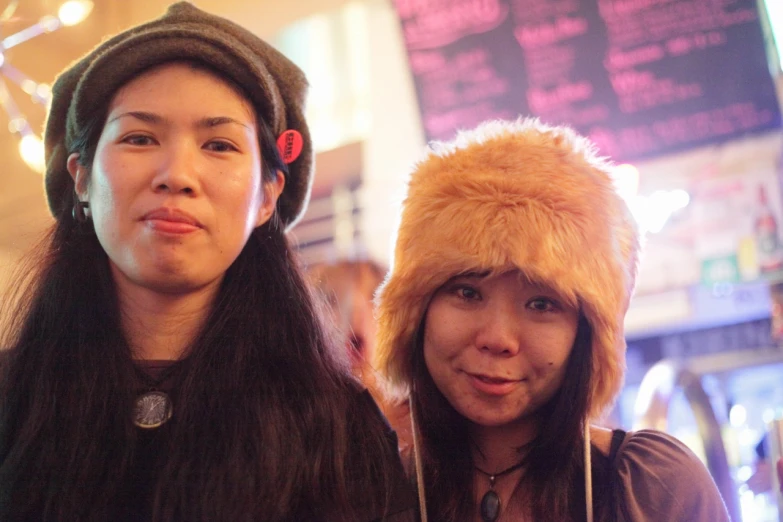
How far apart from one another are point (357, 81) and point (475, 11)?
58 cm

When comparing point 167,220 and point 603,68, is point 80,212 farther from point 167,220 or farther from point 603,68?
point 603,68

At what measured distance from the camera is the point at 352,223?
114 inches

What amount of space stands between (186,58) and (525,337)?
0.62 meters

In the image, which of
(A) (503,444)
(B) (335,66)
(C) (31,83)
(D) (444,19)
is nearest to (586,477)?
(A) (503,444)

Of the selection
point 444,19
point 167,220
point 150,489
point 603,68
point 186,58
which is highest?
point 444,19

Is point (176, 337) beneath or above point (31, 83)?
beneath

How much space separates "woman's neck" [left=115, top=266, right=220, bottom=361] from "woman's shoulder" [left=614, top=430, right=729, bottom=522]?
0.66 meters

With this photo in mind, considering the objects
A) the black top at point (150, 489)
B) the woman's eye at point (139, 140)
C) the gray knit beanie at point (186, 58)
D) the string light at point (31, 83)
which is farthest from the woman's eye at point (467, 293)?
the string light at point (31, 83)

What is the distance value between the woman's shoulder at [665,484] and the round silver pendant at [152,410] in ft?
2.11

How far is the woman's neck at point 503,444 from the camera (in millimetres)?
1086

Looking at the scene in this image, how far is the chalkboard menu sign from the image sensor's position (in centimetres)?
230

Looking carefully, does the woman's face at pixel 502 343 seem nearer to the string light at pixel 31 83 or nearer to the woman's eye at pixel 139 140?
the woman's eye at pixel 139 140

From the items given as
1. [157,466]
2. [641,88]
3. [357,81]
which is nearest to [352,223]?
[357,81]

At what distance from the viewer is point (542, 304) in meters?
1.04
